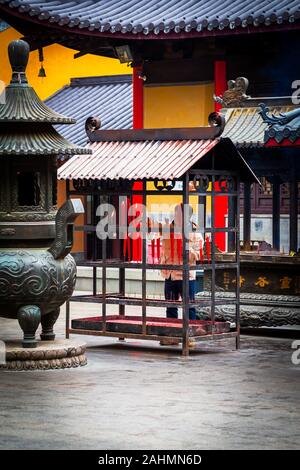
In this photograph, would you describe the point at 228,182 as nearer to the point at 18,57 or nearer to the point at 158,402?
the point at 18,57

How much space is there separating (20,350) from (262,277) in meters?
4.41

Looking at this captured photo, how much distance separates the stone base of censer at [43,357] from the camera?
12.8 meters

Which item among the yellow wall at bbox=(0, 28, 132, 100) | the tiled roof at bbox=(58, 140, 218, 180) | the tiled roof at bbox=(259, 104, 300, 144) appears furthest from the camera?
the yellow wall at bbox=(0, 28, 132, 100)

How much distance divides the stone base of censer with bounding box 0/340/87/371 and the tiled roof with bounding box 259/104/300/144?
13.5 feet

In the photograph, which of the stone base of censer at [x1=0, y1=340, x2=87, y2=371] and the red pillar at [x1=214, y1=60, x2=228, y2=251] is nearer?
the stone base of censer at [x1=0, y1=340, x2=87, y2=371]

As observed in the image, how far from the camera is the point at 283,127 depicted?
15742 millimetres

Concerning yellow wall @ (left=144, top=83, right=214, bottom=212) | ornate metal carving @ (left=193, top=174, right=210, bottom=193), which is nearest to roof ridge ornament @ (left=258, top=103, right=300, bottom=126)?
ornate metal carving @ (left=193, top=174, right=210, bottom=193)

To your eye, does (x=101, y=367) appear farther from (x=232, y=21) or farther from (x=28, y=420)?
(x=232, y=21)

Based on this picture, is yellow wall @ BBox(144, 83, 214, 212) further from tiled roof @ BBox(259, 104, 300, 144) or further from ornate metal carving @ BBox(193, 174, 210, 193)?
ornate metal carving @ BBox(193, 174, 210, 193)

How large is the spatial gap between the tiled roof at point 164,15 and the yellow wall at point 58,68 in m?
8.03

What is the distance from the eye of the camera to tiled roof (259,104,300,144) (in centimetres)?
1559

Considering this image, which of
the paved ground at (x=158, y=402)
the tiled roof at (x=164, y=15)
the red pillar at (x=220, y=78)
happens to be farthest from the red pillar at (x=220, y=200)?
the paved ground at (x=158, y=402)

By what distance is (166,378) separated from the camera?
12477 millimetres
